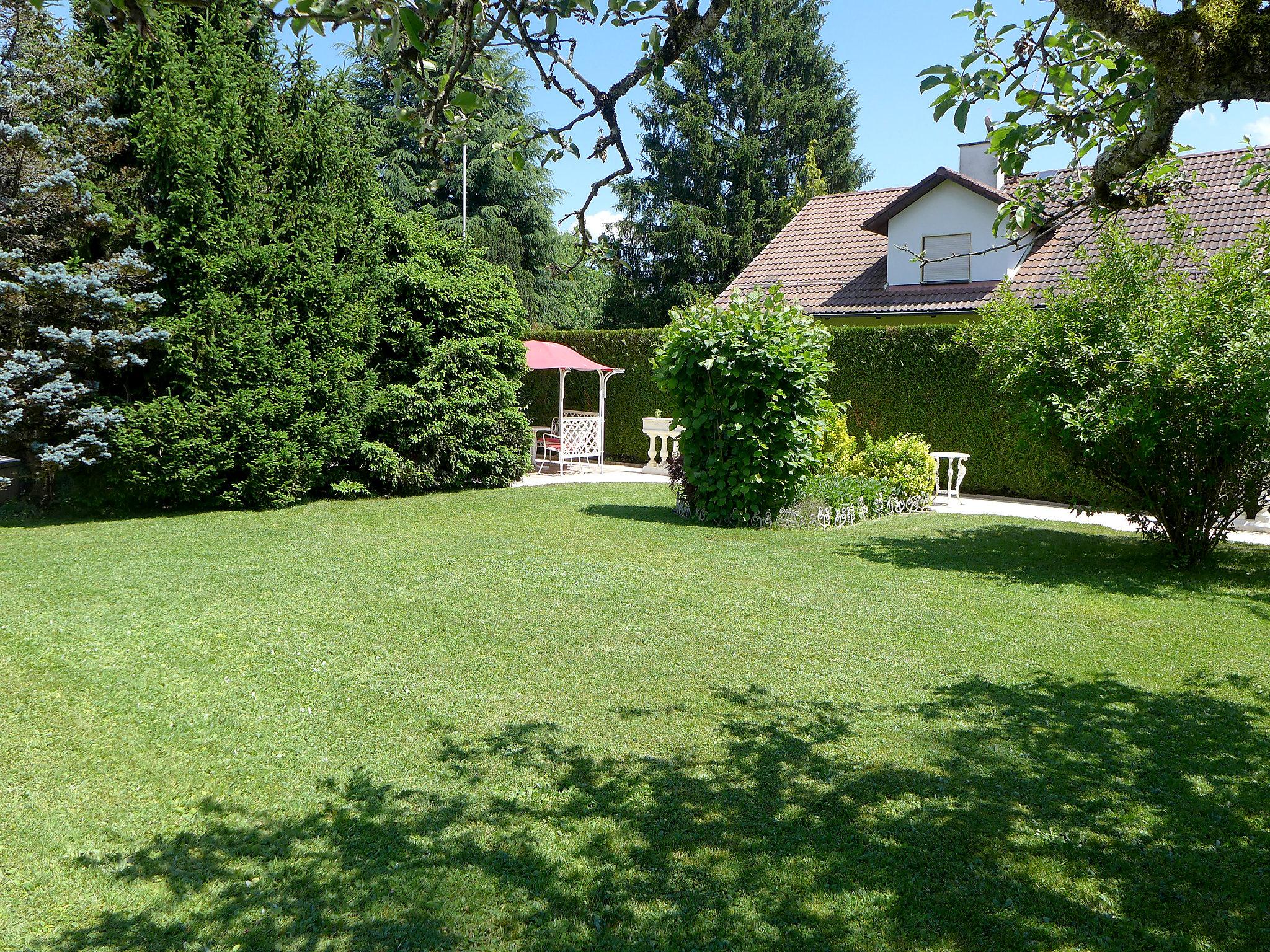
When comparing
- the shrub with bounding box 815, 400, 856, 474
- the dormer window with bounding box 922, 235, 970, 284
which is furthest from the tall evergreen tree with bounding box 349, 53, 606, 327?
the shrub with bounding box 815, 400, 856, 474

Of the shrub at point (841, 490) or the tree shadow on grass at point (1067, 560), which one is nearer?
Answer: the tree shadow on grass at point (1067, 560)

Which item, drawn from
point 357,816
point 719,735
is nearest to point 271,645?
point 357,816

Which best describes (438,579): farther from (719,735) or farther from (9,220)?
(9,220)

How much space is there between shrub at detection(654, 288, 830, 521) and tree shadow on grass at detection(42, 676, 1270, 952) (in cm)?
600

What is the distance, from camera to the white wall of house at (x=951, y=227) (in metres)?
18.8

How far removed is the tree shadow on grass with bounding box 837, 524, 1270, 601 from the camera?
811 centimetres

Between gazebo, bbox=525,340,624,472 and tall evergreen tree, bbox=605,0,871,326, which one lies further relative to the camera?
tall evergreen tree, bbox=605,0,871,326

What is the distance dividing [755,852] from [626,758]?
101 cm

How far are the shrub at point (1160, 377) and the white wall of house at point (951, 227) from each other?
33.8 feet

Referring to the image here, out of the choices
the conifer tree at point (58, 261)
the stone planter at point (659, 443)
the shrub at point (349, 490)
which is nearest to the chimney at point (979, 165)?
the stone planter at point (659, 443)

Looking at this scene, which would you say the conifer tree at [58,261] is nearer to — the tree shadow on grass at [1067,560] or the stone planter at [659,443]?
the tree shadow on grass at [1067,560]

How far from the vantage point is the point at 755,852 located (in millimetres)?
3461

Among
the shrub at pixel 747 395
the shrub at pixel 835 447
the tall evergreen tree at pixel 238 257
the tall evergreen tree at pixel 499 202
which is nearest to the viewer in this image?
the shrub at pixel 747 395

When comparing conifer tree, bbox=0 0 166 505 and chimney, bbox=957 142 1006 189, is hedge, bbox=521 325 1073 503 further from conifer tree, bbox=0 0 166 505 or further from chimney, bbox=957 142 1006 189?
conifer tree, bbox=0 0 166 505
